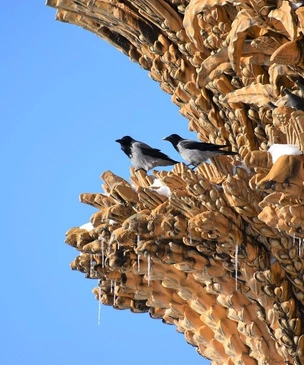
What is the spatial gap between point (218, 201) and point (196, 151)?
614mm

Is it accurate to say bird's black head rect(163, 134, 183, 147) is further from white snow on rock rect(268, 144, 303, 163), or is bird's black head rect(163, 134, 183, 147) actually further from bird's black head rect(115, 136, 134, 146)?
white snow on rock rect(268, 144, 303, 163)

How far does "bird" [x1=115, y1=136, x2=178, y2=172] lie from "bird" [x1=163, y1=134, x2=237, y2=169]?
308 mm

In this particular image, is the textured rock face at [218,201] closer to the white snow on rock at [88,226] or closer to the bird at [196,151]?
the white snow on rock at [88,226]

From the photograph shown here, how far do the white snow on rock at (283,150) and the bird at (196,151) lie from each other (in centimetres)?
100

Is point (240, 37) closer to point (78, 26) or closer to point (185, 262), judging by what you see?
point (185, 262)

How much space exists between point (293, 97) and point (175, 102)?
114 inches

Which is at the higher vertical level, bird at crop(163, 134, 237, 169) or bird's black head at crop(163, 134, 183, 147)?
bird's black head at crop(163, 134, 183, 147)

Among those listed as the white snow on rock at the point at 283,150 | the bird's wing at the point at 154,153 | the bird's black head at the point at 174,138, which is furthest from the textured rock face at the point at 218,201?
the bird's black head at the point at 174,138

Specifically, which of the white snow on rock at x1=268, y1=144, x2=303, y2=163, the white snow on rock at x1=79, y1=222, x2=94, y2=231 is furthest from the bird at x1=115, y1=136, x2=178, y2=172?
the white snow on rock at x1=268, y1=144, x2=303, y2=163

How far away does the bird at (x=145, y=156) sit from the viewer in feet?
34.0

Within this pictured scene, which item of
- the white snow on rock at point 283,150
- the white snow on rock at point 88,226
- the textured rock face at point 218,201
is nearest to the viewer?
the white snow on rock at point 283,150

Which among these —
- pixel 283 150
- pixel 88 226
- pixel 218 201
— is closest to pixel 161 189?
pixel 218 201

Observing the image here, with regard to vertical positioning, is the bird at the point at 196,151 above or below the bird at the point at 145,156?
below

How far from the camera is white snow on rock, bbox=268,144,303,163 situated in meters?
8.38
